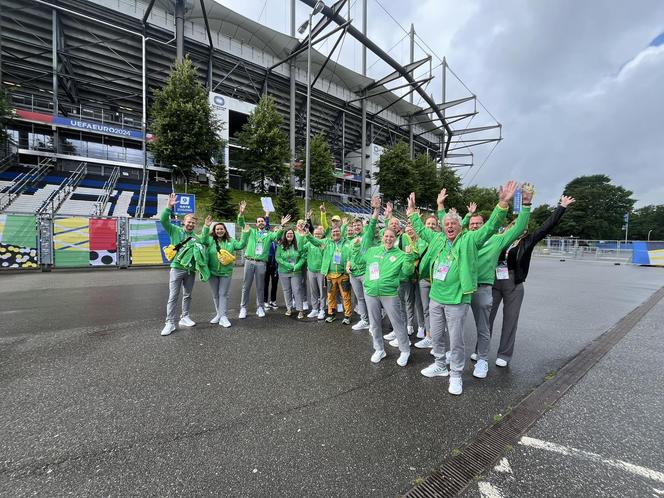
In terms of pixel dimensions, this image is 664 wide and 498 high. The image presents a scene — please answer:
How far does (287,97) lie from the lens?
3525 cm

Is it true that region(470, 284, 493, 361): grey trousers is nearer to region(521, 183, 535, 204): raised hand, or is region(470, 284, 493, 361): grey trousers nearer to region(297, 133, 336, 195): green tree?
region(521, 183, 535, 204): raised hand

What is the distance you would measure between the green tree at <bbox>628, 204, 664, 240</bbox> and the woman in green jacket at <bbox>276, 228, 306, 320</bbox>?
93.6 meters

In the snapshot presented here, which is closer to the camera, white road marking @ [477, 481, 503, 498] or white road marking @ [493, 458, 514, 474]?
white road marking @ [477, 481, 503, 498]

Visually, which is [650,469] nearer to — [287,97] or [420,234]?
[420,234]

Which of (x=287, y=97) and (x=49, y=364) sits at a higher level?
(x=287, y=97)

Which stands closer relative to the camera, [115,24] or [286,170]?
[115,24]

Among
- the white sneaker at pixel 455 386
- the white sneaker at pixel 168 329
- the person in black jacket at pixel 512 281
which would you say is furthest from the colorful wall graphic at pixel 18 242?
the person in black jacket at pixel 512 281

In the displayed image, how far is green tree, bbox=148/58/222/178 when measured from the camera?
70.6 ft

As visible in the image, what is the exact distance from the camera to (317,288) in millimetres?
6172

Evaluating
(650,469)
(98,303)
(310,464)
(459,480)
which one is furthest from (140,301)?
(650,469)

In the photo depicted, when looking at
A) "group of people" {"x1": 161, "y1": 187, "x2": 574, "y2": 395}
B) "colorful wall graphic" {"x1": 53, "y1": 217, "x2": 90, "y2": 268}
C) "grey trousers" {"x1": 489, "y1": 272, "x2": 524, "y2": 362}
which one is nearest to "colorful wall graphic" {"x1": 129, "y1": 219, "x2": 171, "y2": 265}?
"colorful wall graphic" {"x1": 53, "y1": 217, "x2": 90, "y2": 268}

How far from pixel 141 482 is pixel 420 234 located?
4264mm

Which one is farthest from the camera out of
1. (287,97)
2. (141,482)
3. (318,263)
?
(287,97)

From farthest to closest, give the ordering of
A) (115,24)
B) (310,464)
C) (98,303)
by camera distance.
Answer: (115,24)
(98,303)
(310,464)
